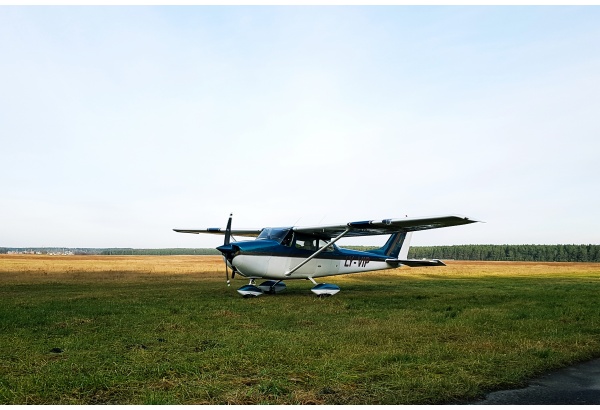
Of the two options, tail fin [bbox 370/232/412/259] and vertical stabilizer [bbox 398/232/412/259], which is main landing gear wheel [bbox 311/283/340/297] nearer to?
tail fin [bbox 370/232/412/259]

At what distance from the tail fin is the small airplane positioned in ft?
4.14

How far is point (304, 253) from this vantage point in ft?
62.2

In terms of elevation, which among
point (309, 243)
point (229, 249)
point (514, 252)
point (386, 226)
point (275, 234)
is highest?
point (386, 226)

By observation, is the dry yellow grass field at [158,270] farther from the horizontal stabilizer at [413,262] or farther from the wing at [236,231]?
the horizontal stabilizer at [413,262]

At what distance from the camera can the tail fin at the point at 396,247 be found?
903 inches

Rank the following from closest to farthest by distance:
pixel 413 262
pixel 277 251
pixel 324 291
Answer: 1. pixel 324 291
2. pixel 277 251
3. pixel 413 262

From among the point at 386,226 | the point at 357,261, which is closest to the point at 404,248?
the point at 357,261

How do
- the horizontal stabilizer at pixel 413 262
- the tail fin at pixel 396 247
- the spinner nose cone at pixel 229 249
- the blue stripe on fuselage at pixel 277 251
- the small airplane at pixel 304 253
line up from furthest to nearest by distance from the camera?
the tail fin at pixel 396 247, the horizontal stabilizer at pixel 413 262, the blue stripe on fuselage at pixel 277 251, the small airplane at pixel 304 253, the spinner nose cone at pixel 229 249

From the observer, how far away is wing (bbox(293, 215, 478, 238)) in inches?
624

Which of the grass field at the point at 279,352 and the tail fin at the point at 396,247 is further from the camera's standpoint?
the tail fin at the point at 396,247

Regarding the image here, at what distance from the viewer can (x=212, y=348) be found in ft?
24.9

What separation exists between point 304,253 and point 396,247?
20.8ft

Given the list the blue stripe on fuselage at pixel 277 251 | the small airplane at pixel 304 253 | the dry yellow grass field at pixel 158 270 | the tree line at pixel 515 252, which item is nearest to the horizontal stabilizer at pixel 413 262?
the small airplane at pixel 304 253

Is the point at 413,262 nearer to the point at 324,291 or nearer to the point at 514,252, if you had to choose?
the point at 324,291
